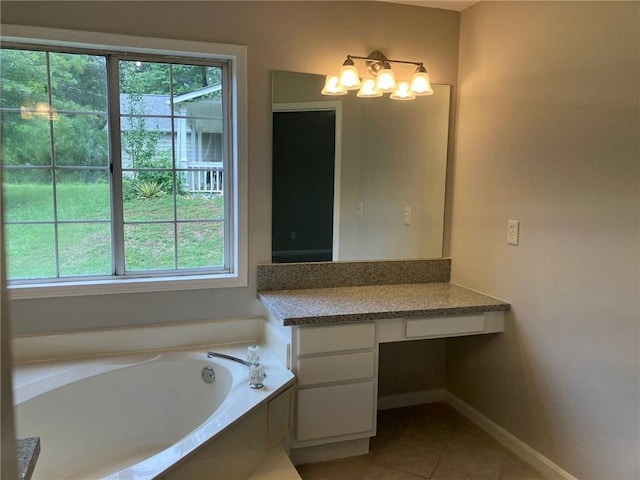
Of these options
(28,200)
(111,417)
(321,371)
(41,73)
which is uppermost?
(41,73)

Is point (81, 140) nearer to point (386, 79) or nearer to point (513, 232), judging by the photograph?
point (386, 79)

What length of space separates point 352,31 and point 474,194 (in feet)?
3.61

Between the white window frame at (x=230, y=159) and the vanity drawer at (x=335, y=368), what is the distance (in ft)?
2.09

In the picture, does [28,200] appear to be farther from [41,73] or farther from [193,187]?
[193,187]

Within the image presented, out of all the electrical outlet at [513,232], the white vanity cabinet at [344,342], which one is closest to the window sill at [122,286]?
the white vanity cabinet at [344,342]

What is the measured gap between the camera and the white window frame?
2230 mm

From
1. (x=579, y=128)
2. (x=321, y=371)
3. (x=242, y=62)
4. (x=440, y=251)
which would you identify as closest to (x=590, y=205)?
(x=579, y=128)

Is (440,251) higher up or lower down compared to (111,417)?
higher up

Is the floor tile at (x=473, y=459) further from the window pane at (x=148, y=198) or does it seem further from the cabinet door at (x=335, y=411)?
the window pane at (x=148, y=198)

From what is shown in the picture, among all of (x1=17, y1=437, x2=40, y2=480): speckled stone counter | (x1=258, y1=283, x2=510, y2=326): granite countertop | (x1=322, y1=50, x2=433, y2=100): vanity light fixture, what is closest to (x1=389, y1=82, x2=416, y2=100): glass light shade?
(x1=322, y1=50, x2=433, y2=100): vanity light fixture

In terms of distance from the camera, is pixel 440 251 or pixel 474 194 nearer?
pixel 474 194

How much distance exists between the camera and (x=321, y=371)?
88.8 inches

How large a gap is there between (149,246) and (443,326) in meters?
1.56

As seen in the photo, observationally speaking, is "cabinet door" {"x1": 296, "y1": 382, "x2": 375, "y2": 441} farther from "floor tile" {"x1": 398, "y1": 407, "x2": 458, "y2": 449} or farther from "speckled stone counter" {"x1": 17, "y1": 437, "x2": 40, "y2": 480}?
"speckled stone counter" {"x1": 17, "y1": 437, "x2": 40, "y2": 480}
